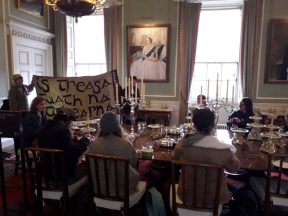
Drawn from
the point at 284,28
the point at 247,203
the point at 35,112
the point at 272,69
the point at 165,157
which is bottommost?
the point at 247,203

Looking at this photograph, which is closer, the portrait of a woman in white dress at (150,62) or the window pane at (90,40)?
the portrait of a woman in white dress at (150,62)

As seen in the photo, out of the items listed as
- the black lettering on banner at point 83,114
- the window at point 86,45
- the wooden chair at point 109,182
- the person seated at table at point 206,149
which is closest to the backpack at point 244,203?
the person seated at table at point 206,149

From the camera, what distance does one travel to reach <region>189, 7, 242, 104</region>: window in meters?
5.47

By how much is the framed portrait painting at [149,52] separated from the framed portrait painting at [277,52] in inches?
78.5

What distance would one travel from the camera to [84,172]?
2.48 metres

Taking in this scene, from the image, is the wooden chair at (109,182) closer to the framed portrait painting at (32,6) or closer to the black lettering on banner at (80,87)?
the black lettering on banner at (80,87)

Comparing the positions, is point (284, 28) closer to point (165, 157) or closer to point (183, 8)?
point (183, 8)

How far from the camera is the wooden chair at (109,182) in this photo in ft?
6.43

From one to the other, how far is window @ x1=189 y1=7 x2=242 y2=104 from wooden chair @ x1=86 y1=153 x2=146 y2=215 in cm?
377

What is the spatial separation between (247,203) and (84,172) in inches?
61.3

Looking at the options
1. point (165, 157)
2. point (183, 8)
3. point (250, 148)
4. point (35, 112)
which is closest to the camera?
point (165, 157)

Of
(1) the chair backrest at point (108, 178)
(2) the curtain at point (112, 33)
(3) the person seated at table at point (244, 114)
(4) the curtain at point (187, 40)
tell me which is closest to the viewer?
(1) the chair backrest at point (108, 178)

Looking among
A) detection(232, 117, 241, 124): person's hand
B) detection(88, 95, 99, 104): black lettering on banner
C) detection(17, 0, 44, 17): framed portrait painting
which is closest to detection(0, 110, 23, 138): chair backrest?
detection(88, 95, 99, 104): black lettering on banner

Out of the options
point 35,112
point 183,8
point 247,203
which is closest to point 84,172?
point 35,112
